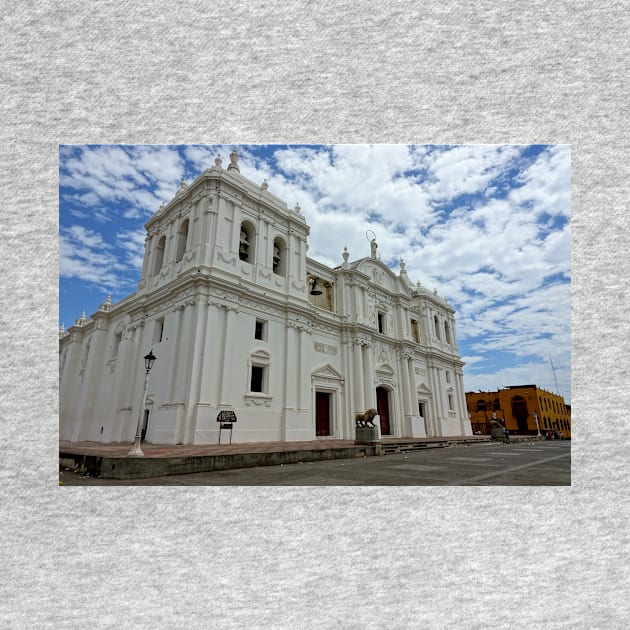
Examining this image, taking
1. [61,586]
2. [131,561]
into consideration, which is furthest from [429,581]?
[61,586]

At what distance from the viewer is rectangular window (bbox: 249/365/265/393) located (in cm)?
1273

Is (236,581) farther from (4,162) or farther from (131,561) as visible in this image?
(4,162)

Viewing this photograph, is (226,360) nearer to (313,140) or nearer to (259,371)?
(259,371)

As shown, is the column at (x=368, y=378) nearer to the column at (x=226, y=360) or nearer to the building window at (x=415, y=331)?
the building window at (x=415, y=331)

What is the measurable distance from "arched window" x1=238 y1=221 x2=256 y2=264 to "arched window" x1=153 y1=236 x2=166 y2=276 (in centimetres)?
326

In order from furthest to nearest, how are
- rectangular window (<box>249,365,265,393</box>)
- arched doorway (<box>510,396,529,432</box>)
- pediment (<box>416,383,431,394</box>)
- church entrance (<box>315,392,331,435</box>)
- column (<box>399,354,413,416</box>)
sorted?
arched doorway (<box>510,396,529,432</box>), pediment (<box>416,383,431,394</box>), column (<box>399,354,413,416</box>), church entrance (<box>315,392,331,435</box>), rectangular window (<box>249,365,265,393</box>)

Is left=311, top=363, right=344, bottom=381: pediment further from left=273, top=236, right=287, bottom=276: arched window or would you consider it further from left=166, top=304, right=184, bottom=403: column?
left=166, top=304, right=184, bottom=403: column

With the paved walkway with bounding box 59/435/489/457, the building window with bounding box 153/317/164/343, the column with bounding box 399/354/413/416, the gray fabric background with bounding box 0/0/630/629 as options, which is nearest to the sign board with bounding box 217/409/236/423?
the paved walkway with bounding box 59/435/489/457

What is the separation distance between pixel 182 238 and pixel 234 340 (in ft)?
15.0

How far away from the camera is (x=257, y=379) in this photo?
42.4ft

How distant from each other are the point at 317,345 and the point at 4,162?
39.3ft

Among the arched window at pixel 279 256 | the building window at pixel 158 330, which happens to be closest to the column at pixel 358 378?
the arched window at pixel 279 256

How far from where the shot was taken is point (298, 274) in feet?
49.8

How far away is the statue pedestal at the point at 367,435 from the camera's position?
11.6 metres
